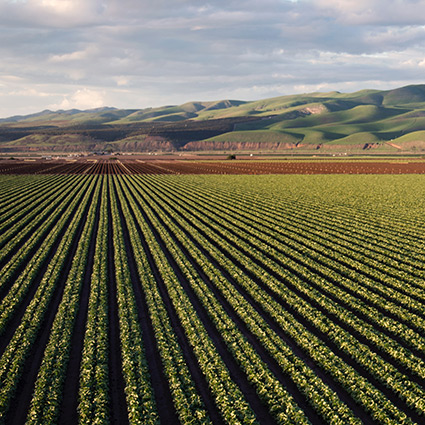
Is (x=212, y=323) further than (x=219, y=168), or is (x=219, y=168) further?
(x=219, y=168)

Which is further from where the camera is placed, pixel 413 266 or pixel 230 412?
pixel 413 266

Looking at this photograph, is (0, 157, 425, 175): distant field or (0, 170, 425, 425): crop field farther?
(0, 157, 425, 175): distant field

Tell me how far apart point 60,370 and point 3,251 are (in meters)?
18.7

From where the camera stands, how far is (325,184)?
243 feet

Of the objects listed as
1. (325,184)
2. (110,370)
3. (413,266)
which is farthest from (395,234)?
(325,184)

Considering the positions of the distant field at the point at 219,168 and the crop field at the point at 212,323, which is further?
the distant field at the point at 219,168

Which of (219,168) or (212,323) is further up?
(219,168)

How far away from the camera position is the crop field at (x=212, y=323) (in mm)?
12719

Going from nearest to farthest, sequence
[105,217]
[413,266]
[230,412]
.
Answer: [230,412], [413,266], [105,217]

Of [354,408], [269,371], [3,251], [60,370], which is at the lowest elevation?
[354,408]

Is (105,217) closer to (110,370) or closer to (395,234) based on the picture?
(110,370)

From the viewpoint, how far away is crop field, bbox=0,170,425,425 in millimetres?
12719

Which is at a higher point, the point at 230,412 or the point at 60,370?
the point at 60,370

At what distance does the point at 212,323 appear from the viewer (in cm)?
1841
